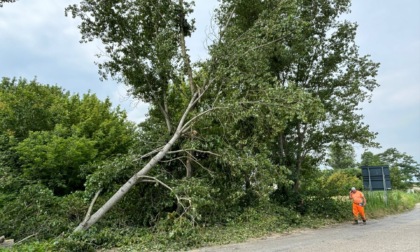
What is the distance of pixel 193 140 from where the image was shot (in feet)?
33.7

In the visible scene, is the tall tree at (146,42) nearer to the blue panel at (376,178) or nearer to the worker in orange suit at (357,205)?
the worker in orange suit at (357,205)

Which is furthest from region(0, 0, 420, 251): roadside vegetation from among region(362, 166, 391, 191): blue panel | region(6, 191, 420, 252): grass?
region(362, 166, 391, 191): blue panel

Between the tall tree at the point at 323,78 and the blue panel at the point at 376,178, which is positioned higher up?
the tall tree at the point at 323,78

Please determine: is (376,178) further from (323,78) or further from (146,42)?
(146,42)

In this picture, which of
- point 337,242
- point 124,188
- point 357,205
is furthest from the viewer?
point 357,205

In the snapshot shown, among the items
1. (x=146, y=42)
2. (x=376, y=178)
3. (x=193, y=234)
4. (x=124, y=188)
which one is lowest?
(x=193, y=234)

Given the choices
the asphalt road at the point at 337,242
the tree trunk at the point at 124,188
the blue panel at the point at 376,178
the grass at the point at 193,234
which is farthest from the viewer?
the blue panel at the point at 376,178

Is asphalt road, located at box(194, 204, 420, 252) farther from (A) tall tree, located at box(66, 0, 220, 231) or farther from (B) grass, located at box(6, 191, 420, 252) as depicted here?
(A) tall tree, located at box(66, 0, 220, 231)

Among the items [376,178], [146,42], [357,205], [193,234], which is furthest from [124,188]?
[376,178]

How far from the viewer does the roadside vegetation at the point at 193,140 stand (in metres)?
8.72

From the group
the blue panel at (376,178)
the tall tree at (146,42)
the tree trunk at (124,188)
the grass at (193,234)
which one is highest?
the tall tree at (146,42)

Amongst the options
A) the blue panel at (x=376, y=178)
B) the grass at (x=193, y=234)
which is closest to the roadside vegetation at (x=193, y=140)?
the grass at (x=193, y=234)

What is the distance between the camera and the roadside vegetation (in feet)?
28.6

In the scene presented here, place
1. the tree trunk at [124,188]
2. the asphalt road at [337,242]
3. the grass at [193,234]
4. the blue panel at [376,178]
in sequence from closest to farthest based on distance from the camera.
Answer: the asphalt road at [337,242] < the grass at [193,234] < the tree trunk at [124,188] < the blue panel at [376,178]
